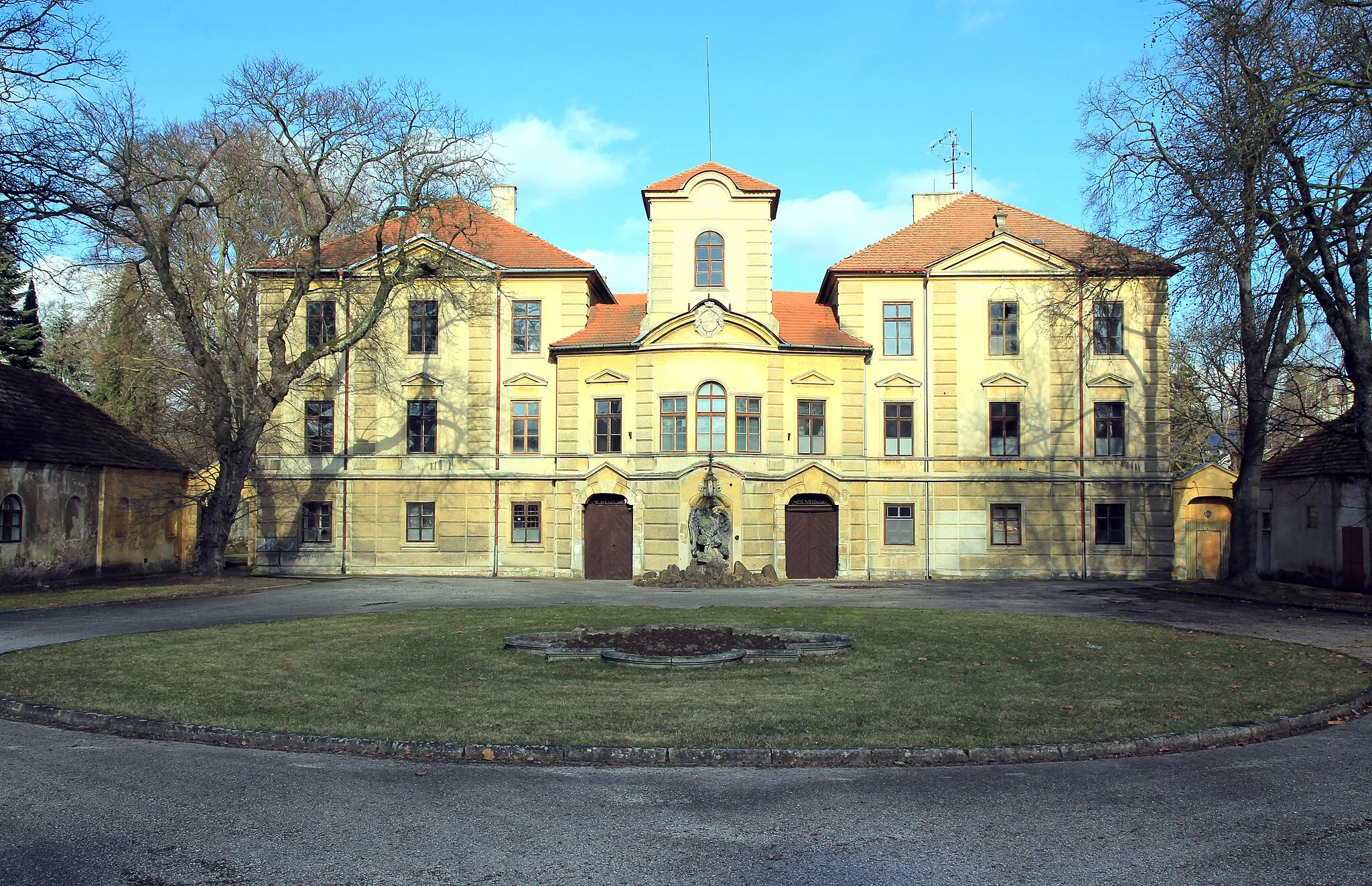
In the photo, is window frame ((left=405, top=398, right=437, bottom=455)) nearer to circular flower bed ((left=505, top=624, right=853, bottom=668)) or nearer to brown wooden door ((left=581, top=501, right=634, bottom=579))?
brown wooden door ((left=581, top=501, right=634, bottom=579))

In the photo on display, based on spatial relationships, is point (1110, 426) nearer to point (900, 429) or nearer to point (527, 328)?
point (900, 429)

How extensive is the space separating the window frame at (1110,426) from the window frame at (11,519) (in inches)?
1324

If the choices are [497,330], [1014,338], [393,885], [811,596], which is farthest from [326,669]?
[1014,338]

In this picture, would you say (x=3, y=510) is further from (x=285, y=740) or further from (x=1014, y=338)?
(x=1014, y=338)

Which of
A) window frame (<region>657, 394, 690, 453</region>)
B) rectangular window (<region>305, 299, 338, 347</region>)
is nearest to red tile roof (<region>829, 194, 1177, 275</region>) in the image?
window frame (<region>657, 394, 690, 453</region>)

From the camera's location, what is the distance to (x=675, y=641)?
1489 cm

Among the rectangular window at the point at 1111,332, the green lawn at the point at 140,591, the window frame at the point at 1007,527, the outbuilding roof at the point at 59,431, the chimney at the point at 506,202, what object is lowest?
the green lawn at the point at 140,591

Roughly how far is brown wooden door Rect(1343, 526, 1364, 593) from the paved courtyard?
2265 centimetres

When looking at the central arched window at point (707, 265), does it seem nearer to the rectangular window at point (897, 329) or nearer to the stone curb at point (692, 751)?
the rectangular window at point (897, 329)

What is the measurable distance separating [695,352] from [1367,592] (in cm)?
2087

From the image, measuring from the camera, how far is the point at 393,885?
5.73m

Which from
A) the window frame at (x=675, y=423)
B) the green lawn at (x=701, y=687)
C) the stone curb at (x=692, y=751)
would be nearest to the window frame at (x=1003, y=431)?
the window frame at (x=675, y=423)

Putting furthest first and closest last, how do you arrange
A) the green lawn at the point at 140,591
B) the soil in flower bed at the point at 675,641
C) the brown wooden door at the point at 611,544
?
the brown wooden door at the point at 611,544 → the green lawn at the point at 140,591 → the soil in flower bed at the point at 675,641

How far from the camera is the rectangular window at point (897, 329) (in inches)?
1341
